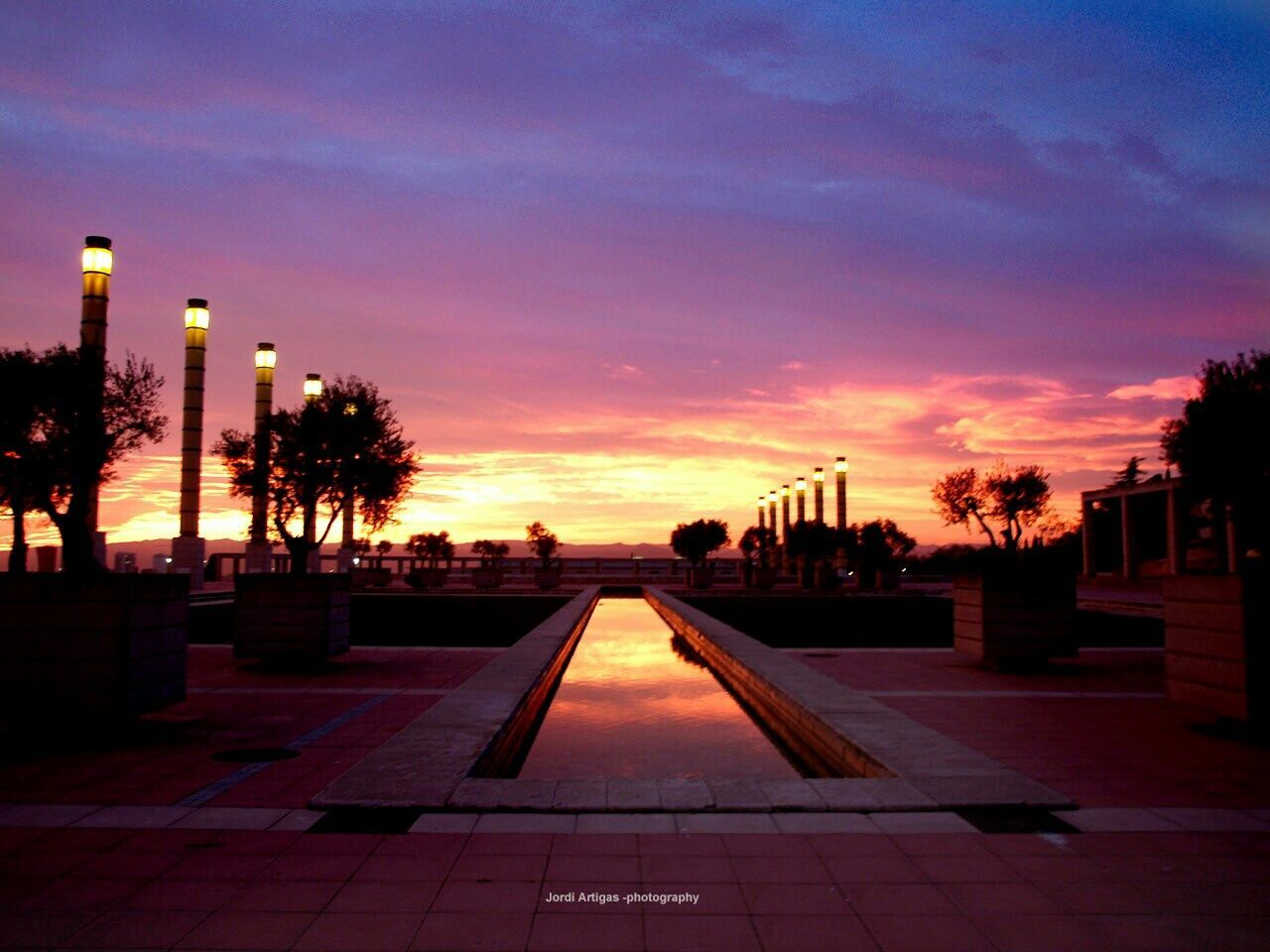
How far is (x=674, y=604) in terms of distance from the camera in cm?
2378

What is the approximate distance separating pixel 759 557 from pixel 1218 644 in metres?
58.5

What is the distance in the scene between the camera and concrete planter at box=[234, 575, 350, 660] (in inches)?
452

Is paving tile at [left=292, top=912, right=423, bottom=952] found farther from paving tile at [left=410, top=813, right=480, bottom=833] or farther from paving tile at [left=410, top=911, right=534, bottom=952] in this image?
paving tile at [left=410, top=813, right=480, bottom=833]

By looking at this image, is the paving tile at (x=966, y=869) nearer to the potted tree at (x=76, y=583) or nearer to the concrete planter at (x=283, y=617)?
the potted tree at (x=76, y=583)

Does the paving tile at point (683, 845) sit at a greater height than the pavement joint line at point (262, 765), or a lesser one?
greater

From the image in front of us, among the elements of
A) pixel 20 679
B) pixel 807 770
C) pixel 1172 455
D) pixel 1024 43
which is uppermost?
pixel 1024 43

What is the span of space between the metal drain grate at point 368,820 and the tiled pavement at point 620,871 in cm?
12

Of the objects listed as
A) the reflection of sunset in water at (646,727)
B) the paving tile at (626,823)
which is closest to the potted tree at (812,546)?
the reflection of sunset in water at (646,727)

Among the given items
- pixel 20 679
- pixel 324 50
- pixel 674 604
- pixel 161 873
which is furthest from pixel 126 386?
pixel 674 604

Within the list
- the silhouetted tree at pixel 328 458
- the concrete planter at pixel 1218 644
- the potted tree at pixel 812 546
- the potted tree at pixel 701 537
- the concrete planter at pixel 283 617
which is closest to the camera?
the concrete planter at pixel 1218 644

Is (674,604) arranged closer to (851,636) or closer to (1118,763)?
(851,636)

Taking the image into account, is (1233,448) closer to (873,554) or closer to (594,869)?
(594,869)

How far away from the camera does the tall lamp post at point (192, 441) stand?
1226 inches

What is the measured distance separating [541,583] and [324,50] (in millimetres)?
25208
